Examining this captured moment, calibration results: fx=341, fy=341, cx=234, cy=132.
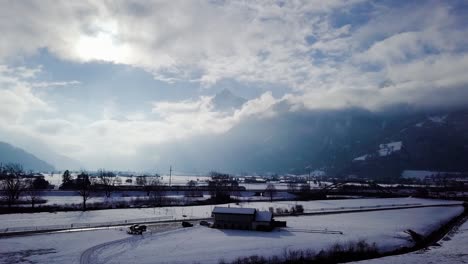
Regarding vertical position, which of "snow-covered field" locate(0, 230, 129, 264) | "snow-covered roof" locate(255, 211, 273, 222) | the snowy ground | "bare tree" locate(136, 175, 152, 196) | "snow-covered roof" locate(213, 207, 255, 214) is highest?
"bare tree" locate(136, 175, 152, 196)

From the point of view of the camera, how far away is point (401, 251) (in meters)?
43.4

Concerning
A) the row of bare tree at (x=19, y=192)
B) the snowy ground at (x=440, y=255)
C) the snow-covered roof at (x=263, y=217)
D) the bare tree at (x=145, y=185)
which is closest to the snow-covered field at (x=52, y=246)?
the snow-covered roof at (x=263, y=217)

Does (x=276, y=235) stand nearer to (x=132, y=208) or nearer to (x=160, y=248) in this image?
(x=160, y=248)

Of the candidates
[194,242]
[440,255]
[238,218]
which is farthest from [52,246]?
[440,255]

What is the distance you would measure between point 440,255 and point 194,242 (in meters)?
29.7

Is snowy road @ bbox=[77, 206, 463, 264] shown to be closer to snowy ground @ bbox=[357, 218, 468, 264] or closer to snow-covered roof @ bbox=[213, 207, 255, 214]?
snow-covered roof @ bbox=[213, 207, 255, 214]

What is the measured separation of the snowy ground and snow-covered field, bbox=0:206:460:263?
14.5 feet

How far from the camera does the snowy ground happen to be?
36.3 meters

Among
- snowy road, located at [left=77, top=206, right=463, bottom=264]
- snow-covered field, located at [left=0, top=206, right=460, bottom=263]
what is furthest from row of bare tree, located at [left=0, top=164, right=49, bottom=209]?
snowy road, located at [left=77, top=206, right=463, bottom=264]

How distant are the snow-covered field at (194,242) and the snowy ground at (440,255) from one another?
14.5ft

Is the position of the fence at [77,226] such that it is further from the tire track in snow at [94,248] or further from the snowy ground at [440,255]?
the snowy ground at [440,255]

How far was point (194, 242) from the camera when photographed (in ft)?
147

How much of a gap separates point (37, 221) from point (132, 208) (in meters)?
25.0

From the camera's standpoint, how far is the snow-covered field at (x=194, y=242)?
118ft
